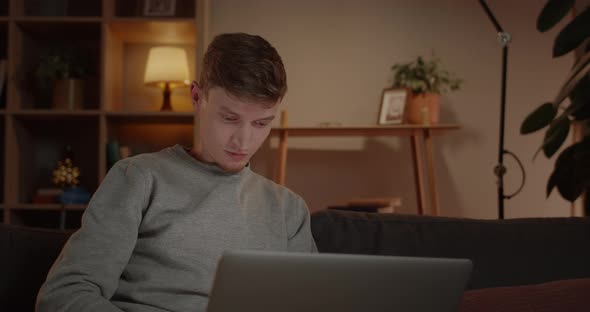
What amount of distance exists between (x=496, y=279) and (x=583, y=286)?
204mm

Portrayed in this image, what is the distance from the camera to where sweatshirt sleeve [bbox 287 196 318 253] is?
4.56ft

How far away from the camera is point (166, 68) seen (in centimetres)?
361

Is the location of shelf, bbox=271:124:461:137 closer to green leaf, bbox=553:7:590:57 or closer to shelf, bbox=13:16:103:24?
shelf, bbox=13:16:103:24

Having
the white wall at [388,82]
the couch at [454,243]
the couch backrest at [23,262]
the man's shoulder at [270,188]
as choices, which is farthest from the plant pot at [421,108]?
the couch backrest at [23,262]

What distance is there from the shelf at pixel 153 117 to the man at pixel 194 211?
6.97 ft

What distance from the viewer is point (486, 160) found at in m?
4.12

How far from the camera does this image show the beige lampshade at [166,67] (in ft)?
11.8

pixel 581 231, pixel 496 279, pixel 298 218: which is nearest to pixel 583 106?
pixel 581 231

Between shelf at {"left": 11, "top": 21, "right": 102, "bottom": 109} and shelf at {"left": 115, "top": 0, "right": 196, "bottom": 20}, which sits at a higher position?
shelf at {"left": 115, "top": 0, "right": 196, "bottom": 20}

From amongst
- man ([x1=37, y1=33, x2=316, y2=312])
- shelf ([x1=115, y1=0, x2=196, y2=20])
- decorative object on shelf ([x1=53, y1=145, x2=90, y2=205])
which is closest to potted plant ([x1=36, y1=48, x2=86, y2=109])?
decorative object on shelf ([x1=53, y1=145, x2=90, y2=205])

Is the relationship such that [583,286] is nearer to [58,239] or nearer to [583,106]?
[58,239]

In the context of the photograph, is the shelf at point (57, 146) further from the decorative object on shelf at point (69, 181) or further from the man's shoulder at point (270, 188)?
the man's shoulder at point (270, 188)

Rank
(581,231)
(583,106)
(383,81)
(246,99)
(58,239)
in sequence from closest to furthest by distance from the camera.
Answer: (246,99)
(58,239)
(581,231)
(583,106)
(383,81)

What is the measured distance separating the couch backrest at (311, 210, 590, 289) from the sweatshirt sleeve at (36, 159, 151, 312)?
401mm
